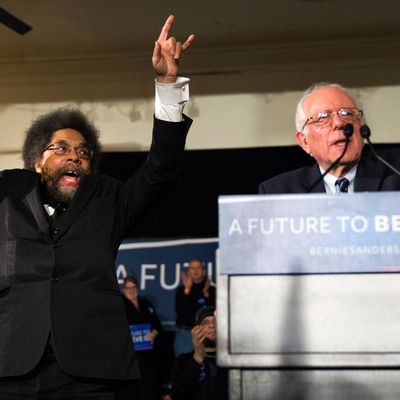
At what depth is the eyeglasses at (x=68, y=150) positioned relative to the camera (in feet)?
8.41

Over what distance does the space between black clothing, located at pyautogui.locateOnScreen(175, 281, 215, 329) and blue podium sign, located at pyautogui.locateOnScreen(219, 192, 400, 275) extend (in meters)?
4.24

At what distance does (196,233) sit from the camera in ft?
18.8

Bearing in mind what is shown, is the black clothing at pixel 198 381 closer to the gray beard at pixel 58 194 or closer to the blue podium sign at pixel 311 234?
the gray beard at pixel 58 194

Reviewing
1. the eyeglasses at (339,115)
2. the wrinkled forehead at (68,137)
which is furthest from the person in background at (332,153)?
the wrinkled forehead at (68,137)

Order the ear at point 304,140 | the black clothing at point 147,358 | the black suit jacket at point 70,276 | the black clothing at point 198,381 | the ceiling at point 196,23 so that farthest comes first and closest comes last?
the black clothing at point 147,358 < the ceiling at point 196,23 < the black clothing at point 198,381 < the ear at point 304,140 < the black suit jacket at point 70,276

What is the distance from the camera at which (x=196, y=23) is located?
18.6 ft

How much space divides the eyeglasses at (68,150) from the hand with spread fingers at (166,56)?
1.17 feet

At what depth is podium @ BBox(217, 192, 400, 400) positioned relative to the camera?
1.42 meters

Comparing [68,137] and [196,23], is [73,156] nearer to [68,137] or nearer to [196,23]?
[68,137]

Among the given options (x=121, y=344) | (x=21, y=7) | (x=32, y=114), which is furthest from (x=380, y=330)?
(x=32, y=114)

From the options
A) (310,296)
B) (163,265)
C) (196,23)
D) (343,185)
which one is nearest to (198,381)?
(163,265)

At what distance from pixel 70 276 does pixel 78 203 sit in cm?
25

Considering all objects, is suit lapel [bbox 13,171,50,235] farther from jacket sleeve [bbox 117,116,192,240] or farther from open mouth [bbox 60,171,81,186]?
jacket sleeve [bbox 117,116,192,240]

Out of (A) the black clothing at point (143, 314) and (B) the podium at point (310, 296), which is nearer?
(B) the podium at point (310, 296)
